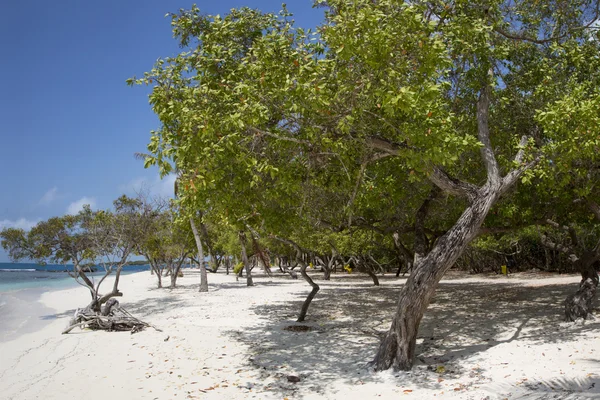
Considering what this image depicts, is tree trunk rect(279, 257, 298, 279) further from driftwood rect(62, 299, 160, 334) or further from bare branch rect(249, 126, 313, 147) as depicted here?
bare branch rect(249, 126, 313, 147)

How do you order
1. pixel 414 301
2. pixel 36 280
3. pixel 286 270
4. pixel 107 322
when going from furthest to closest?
pixel 36 280 < pixel 286 270 < pixel 107 322 < pixel 414 301

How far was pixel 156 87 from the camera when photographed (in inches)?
305

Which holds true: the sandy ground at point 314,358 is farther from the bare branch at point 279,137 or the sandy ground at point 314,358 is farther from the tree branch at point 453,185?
the bare branch at point 279,137

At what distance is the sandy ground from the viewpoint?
22.3ft

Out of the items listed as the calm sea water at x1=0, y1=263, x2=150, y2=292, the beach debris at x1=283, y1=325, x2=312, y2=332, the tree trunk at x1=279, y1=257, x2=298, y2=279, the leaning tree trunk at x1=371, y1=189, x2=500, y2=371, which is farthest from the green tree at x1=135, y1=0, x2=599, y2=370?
the tree trunk at x1=279, y1=257, x2=298, y2=279

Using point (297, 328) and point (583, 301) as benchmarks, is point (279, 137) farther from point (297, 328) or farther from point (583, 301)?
point (583, 301)

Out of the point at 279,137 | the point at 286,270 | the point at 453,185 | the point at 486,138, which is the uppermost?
the point at 486,138

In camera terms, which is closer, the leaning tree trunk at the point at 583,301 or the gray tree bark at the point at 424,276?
the gray tree bark at the point at 424,276

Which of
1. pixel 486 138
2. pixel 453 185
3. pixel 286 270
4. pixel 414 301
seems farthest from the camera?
pixel 286 270

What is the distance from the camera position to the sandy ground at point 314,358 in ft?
22.3

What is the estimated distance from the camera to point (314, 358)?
8.80m

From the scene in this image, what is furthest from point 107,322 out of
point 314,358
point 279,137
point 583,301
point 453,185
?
point 583,301

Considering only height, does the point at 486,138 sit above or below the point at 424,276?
above

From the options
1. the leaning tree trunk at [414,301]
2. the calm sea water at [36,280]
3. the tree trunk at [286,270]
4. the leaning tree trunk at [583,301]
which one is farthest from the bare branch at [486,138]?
the tree trunk at [286,270]
